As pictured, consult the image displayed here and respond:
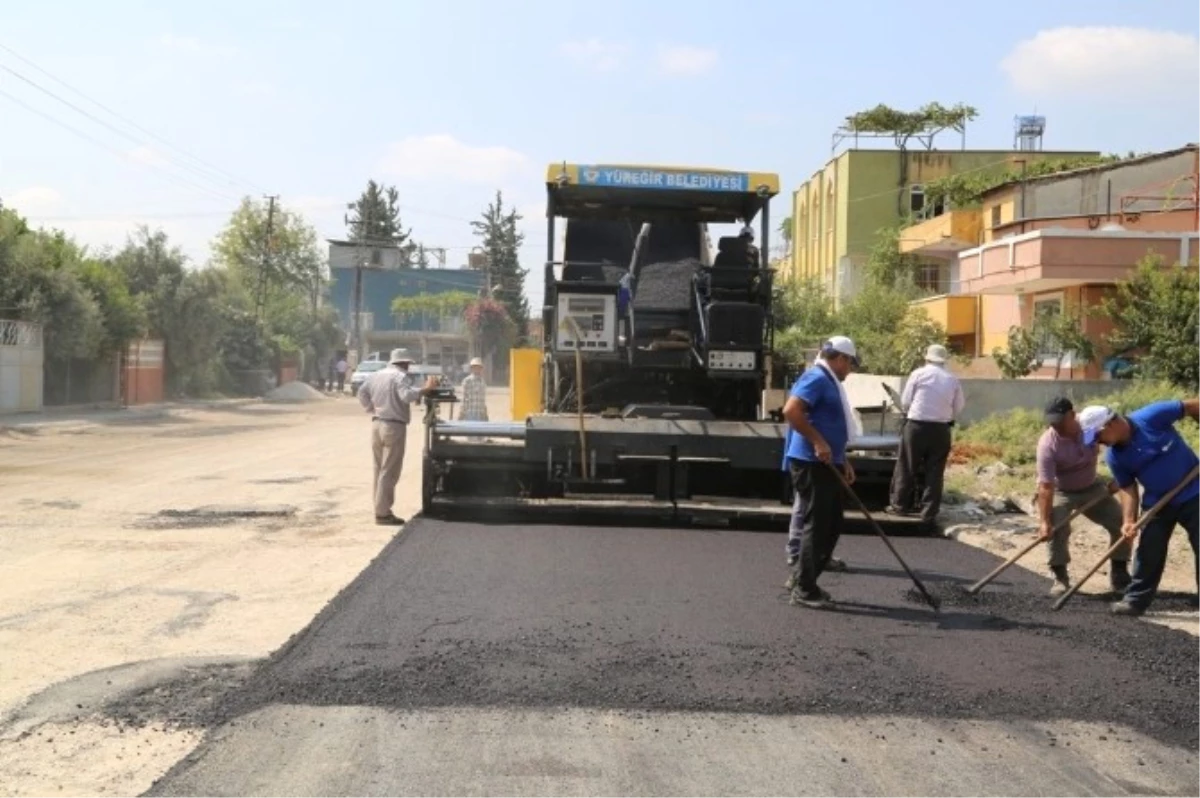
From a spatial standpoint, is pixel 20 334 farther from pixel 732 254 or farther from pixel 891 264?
pixel 891 264

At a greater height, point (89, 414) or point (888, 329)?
point (888, 329)

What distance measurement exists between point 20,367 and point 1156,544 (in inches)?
1092

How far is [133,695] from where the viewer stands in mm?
5605

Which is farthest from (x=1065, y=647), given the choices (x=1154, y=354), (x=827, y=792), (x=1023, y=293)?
(x=1023, y=293)

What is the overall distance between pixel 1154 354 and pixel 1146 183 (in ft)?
41.0

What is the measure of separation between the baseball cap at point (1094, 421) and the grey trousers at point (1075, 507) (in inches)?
21.3

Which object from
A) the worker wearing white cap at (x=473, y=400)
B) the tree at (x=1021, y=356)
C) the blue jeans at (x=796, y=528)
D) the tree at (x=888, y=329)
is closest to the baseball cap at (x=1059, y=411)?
the blue jeans at (x=796, y=528)

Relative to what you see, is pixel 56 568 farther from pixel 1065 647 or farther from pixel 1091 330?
pixel 1091 330

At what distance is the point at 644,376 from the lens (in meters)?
11.7

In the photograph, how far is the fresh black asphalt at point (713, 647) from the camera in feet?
18.1

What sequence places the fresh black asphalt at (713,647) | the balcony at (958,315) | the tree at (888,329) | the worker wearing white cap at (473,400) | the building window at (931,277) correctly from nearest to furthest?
the fresh black asphalt at (713,647), the worker wearing white cap at (473,400), the tree at (888,329), the balcony at (958,315), the building window at (931,277)

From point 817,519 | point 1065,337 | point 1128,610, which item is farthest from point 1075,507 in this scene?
point 1065,337

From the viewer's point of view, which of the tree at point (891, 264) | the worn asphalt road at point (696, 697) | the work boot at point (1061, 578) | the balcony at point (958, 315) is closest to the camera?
the worn asphalt road at point (696, 697)

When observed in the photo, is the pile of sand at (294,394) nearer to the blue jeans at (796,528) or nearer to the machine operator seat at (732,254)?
the machine operator seat at (732,254)
